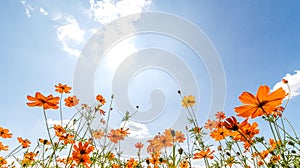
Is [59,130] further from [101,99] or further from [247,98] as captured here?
[247,98]

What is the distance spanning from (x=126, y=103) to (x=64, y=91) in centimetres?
305

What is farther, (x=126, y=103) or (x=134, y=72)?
(x=134, y=72)

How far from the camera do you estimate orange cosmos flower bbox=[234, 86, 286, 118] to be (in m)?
0.60

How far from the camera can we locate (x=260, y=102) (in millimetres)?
620

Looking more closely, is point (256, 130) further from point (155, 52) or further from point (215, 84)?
point (155, 52)

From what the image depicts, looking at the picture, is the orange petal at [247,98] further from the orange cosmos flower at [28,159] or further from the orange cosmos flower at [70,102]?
the orange cosmos flower at [70,102]

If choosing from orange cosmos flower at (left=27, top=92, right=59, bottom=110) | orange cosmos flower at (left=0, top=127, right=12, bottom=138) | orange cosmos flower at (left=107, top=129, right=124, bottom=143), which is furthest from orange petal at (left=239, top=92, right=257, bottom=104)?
orange cosmos flower at (left=0, top=127, right=12, bottom=138)

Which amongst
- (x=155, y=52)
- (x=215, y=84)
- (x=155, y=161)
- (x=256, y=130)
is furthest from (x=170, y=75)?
(x=256, y=130)

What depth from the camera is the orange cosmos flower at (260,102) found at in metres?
0.60

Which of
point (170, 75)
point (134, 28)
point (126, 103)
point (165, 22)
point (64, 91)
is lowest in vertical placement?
point (64, 91)

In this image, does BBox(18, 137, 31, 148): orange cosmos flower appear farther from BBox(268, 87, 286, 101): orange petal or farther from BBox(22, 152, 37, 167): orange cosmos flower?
BBox(268, 87, 286, 101): orange petal

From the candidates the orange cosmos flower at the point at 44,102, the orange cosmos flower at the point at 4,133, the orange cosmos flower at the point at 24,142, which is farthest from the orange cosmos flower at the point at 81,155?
the orange cosmos flower at the point at 24,142

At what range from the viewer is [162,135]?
2381 millimetres

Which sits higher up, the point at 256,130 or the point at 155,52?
the point at 155,52
